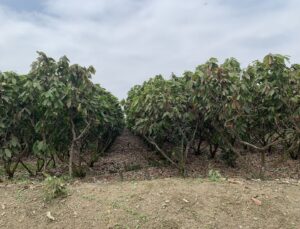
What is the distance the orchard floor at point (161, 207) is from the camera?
17.7ft

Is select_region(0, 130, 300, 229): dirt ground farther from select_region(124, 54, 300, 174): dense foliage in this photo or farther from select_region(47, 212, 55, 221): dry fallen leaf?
select_region(124, 54, 300, 174): dense foliage

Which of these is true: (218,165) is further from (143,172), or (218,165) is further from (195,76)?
(195,76)

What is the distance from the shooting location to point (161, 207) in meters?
5.63

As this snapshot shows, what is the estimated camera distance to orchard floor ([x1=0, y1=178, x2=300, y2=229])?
5410mm

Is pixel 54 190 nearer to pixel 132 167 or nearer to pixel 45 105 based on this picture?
pixel 45 105

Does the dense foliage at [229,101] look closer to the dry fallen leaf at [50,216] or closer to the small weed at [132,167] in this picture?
the small weed at [132,167]

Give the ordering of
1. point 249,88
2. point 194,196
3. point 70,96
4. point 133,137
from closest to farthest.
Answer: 1. point 194,196
2. point 70,96
3. point 249,88
4. point 133,137

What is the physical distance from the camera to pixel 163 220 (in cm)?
539

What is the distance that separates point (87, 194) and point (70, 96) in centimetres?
223

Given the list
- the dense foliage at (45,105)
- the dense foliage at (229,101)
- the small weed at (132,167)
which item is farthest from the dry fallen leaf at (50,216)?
the small weed at (132,167)

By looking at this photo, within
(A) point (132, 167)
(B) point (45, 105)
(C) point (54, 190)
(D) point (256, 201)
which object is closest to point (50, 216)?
(C) point (54, 190)

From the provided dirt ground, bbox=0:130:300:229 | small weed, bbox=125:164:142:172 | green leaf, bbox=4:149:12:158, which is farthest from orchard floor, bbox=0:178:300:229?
small weed, bbox=125:164:142:172

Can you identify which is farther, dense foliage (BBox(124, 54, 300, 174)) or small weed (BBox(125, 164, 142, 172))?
small weed (BBox(125, 164, 142, 172))

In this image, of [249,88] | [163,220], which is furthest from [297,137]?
[163,220]
